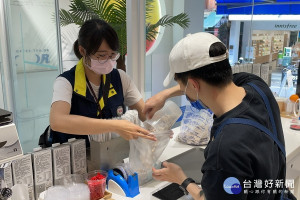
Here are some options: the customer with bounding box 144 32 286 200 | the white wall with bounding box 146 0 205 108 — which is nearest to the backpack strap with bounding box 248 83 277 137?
the customer with bounding box 144 32 286 200

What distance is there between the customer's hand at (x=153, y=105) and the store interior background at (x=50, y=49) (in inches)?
59.2

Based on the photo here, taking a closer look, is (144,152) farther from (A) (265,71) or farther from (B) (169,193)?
(A) (265,71)

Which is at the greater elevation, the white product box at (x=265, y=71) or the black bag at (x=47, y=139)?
the white product box at (x=265, y=71)

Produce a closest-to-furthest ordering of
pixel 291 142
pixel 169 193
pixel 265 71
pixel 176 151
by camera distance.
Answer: pixel 169 193, pixel 176 151, pixel 291 142, pixel 265 71

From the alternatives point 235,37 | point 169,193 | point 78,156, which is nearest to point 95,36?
point 78,156

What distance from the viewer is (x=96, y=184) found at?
1333mm

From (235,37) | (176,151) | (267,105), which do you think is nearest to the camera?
(267,105)

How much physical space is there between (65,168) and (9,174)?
25 cm

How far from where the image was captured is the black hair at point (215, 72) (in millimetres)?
1005

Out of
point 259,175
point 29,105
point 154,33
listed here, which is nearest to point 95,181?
point 259,175

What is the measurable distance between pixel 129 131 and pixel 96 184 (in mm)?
293

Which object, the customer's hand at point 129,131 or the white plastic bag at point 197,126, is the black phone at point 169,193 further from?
the white plastic bag at point 197,126

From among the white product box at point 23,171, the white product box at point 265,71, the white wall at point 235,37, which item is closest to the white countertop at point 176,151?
the white product box at point 23,171

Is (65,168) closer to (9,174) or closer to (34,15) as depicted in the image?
(9,174)
